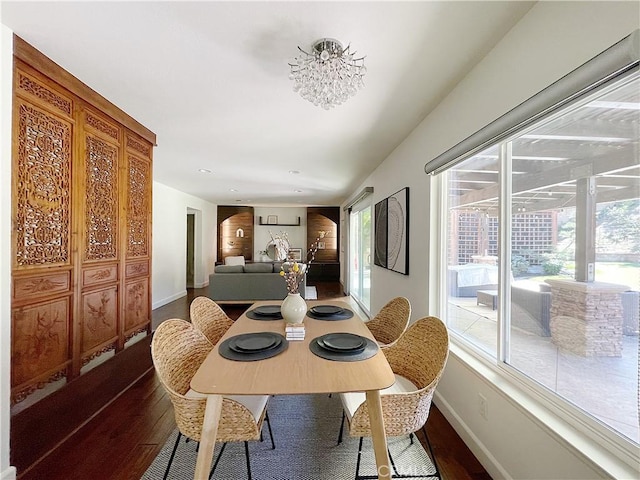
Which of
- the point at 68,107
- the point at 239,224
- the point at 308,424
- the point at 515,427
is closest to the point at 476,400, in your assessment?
the point at 515,427

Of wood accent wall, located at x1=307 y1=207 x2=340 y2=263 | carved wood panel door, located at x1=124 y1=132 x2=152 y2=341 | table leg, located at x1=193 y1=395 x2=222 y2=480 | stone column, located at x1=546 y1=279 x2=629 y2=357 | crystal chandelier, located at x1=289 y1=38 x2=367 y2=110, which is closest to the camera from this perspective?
stone column, located at x1=546 y1=279 x2=629 y2=357

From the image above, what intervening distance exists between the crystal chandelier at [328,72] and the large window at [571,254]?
92 cm

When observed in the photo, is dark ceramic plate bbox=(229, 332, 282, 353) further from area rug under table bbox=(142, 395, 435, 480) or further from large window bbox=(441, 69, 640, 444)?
large window bbox=(441, 69, 640, 444)

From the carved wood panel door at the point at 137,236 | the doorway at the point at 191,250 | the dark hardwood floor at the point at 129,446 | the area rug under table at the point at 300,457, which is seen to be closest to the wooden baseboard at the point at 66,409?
the dark hardwood floor at the point at 129,446

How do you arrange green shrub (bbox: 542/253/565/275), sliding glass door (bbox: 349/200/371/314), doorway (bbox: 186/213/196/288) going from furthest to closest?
doorway (bbox: 186/213/196/288) < sliding glass door (bbox: 349/200/371/314) < green shrub (bbox: 542/253/565/275)

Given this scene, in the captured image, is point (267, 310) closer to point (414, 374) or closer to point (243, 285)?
point (414, 374)

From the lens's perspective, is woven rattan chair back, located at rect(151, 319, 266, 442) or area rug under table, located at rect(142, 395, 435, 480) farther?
area rug under table, located at rect(142, 395, 435, 480)

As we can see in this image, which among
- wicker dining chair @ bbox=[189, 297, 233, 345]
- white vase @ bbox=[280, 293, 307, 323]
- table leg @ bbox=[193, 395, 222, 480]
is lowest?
table leg @ bbox=[193, 395, 222, 480]

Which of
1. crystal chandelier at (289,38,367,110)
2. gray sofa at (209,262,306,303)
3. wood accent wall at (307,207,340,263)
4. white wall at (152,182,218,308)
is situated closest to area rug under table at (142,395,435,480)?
crystal chandelier at (289,38,367,110)

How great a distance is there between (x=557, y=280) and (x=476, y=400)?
2.98ft

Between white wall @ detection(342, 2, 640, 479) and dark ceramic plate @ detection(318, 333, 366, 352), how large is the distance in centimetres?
77

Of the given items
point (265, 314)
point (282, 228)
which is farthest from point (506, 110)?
point (282, 228)

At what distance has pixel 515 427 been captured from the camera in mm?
1404

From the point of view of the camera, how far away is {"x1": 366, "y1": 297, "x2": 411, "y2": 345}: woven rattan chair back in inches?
85.6
